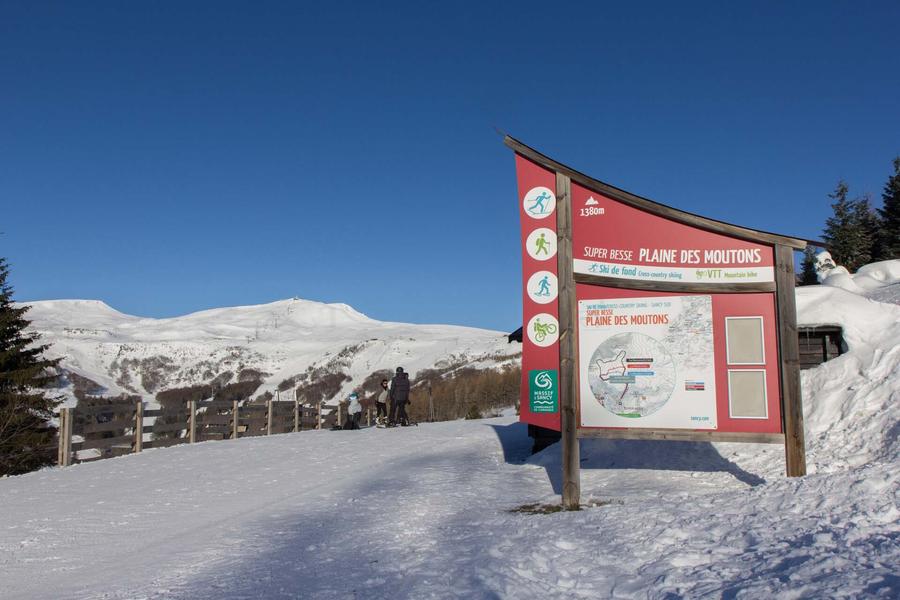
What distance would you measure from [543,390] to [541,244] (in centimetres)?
196

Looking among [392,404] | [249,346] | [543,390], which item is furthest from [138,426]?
[249,346]

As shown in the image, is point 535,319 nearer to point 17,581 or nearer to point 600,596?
point 600,596

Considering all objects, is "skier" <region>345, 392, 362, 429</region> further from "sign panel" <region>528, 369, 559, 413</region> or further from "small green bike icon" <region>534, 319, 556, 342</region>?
"small green bike icon" <region>534, 319, 556, 342</region>

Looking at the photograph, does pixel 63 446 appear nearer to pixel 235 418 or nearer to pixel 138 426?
pixel 138 426

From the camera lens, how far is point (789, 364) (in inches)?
329

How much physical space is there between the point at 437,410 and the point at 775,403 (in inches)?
1274

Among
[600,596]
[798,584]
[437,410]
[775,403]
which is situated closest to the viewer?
[798,584]

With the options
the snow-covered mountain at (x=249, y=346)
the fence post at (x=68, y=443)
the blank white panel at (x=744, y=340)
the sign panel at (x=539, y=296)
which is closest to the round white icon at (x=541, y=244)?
the sign panel at (x=539, y=296)

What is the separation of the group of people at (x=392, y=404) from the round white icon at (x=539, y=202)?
1379 centimetres

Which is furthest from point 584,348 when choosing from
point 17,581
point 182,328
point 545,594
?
point 182,328

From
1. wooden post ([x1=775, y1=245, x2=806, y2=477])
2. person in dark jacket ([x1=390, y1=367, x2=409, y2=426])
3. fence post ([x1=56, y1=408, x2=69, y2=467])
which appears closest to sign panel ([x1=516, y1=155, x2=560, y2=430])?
wooden post ([x1=775, y1=245, x2=806, y2=477])

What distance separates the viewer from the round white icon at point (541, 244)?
367 inches

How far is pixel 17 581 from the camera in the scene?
6.39 metres

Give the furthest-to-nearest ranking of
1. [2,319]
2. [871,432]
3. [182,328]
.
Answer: [182,328]
[2,319]
[871,432]
